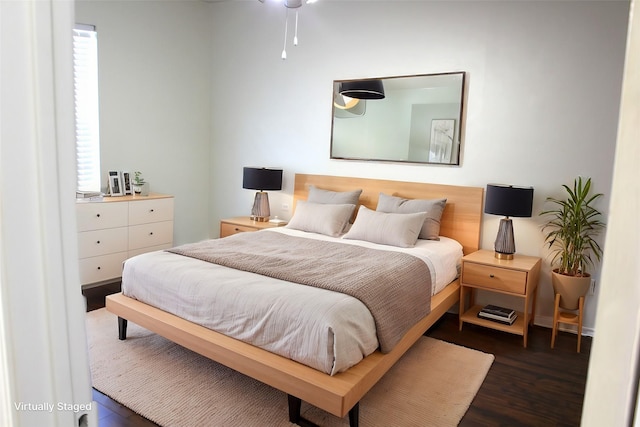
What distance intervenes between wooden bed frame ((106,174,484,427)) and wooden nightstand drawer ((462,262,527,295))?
0.19 meters

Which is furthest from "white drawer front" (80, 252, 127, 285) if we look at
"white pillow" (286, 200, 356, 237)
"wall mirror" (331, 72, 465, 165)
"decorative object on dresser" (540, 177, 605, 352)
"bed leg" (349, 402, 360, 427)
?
"decorative object on dresser" (540, 177, 605, 352)

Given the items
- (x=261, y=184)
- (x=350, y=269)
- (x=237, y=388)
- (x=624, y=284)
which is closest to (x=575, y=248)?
(x=350, y=269)

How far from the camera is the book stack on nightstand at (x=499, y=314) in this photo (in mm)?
3512

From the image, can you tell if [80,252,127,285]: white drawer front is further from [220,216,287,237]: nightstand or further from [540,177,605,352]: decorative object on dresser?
[540,177,605,352]: decorative object on dresser

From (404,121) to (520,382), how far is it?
94.9 inches

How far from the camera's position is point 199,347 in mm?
2582

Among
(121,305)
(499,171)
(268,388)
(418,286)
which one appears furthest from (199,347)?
(499,171)

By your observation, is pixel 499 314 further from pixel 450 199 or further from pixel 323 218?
pixel 323 218

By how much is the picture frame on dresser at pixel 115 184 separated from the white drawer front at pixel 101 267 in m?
0.64

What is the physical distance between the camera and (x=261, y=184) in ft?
15.8

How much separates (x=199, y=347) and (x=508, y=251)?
95.6 inches

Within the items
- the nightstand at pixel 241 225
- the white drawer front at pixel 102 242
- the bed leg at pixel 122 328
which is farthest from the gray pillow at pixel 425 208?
the white drawer front at pixel 102 242

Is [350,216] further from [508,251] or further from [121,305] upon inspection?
[121,305]

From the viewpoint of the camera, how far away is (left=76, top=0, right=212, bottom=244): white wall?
456cm
